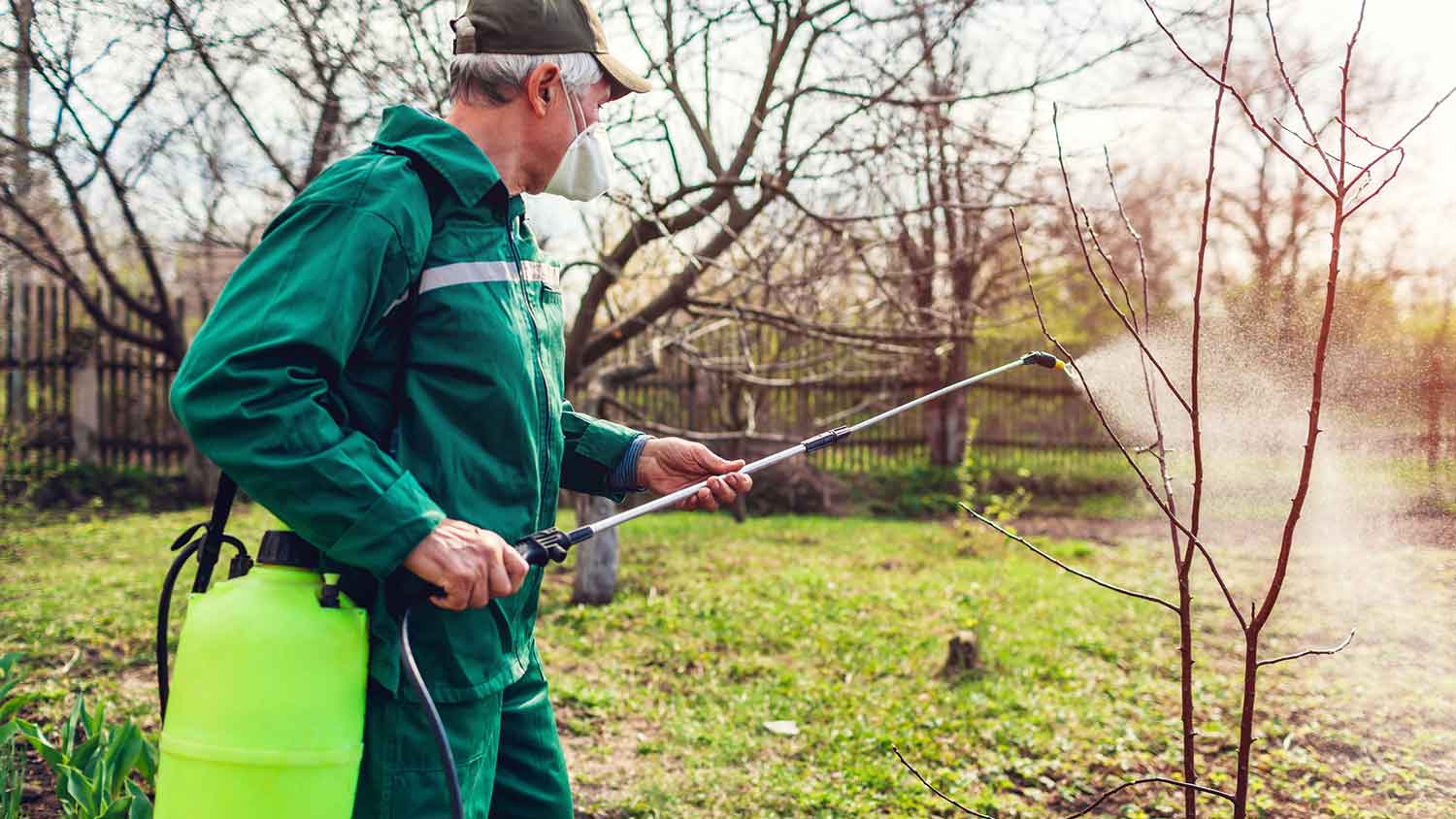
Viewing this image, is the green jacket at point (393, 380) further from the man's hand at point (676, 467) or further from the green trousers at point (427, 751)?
the man's hand at point (676, 467)

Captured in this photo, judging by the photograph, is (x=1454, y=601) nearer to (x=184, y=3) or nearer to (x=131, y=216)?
(x=184, y=3)

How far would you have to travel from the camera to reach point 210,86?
6215mm

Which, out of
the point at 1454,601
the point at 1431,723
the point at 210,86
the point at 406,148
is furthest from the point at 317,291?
the point at 210,86

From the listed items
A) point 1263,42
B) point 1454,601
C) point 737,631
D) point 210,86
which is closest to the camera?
point 1454,601

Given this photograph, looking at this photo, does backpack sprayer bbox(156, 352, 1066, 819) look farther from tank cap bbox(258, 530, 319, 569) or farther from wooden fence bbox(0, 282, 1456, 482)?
wooden fence bbox(0, 282, 1456, 482)

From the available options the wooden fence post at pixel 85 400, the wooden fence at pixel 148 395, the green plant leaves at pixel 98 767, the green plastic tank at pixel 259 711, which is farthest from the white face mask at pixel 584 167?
the wooden fence post at pixel 85 400

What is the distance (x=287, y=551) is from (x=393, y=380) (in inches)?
11.6

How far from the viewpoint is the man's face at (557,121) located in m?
1.83

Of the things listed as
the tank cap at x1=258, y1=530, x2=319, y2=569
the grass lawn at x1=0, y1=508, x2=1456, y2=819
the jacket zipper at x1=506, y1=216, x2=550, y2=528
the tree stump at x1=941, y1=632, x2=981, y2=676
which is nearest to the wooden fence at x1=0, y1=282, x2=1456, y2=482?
the grass lawn at x1=0, y1=508, x2=1456, y2=819

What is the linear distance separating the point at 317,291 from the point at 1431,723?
4433 mm

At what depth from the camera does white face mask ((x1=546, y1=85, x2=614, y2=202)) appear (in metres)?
1.93

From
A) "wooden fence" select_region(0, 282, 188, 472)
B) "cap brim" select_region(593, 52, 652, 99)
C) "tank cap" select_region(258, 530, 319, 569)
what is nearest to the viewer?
"tank cap" select_region(258, 530, 319, 569)

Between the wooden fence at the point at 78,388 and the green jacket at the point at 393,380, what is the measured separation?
411 inches

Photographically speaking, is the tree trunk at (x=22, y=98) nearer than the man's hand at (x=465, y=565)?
No
